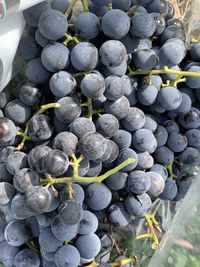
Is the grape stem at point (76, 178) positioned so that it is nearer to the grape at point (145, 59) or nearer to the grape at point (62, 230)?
the grape at point (62, 230)

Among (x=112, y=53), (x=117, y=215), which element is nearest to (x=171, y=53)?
(x=112, y=53)

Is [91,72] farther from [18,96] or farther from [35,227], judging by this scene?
[35,227]

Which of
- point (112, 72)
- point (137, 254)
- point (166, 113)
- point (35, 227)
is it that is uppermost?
point (112, 72)

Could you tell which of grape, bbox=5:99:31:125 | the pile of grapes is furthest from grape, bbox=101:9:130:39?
grape, bbox=5:99:31:125

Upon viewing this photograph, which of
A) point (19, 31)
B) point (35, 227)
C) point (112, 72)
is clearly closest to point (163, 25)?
point (112, 72)

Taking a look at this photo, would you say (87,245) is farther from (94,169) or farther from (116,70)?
(116,70)

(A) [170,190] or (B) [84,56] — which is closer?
(B) [84,56]
